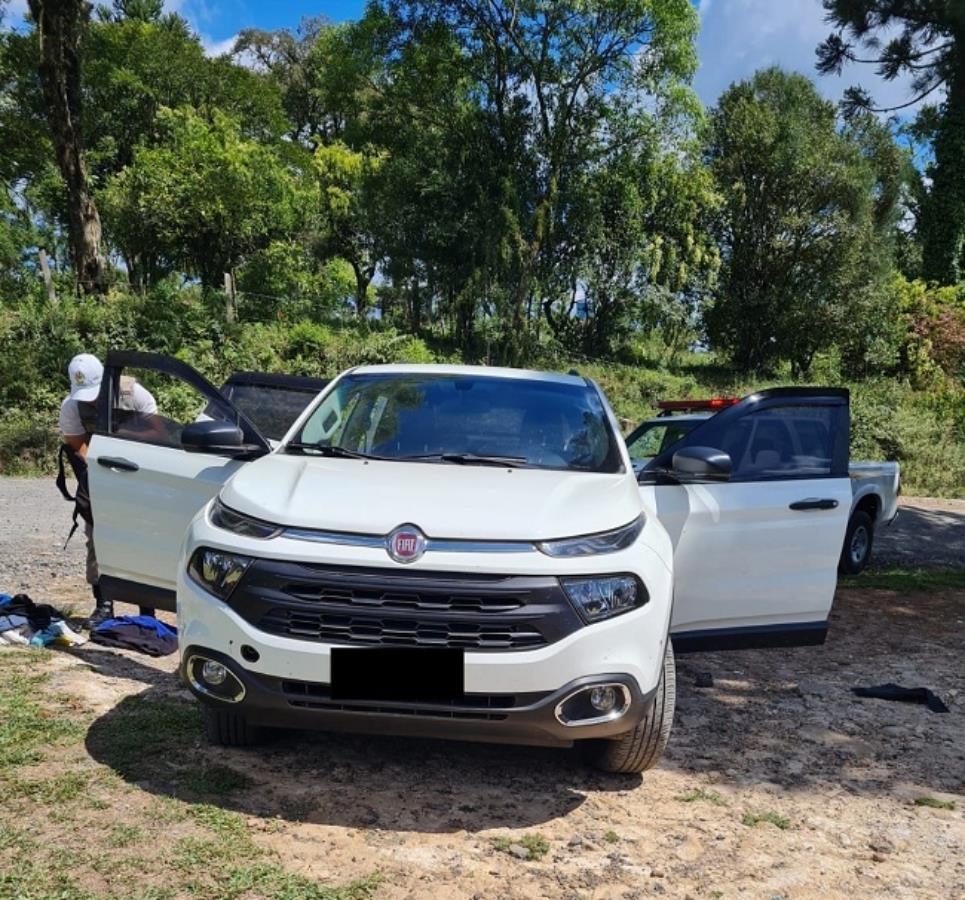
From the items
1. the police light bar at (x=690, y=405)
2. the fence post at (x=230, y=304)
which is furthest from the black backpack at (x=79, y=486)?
the fence post at (x=230, y=304)

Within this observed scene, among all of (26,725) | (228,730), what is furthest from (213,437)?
(26,725)

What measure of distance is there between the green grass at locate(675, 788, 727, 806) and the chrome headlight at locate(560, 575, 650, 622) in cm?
95

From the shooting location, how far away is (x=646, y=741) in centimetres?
320

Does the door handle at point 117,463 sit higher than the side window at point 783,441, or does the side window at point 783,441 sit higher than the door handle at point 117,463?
the side window at point 783,441

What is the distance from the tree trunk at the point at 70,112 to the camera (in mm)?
13992

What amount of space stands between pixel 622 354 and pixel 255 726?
2510 cm

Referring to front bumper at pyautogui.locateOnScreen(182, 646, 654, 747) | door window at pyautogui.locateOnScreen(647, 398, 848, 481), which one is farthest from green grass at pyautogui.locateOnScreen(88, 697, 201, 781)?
door window at pyautogui.locateOnScreen(647, 398, 848, 481)

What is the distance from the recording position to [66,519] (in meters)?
9.08

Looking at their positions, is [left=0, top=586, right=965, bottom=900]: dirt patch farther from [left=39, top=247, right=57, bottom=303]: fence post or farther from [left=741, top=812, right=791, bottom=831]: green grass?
[left=39, top=247, right=57, bottom=303]: fence post

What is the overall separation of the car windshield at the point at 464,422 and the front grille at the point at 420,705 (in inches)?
44.0

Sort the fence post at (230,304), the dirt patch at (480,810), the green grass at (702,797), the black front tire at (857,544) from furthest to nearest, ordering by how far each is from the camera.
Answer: the fence post at (230,304) < the black front tire at (857,544) < the green grass at (702,797) < the dirt patch at (480,810)

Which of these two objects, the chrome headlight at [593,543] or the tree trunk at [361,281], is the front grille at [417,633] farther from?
the tree trunk at [361,281]

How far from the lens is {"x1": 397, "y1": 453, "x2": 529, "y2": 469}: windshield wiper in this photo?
141 inches

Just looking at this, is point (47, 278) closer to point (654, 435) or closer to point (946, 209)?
point (654, 435)
